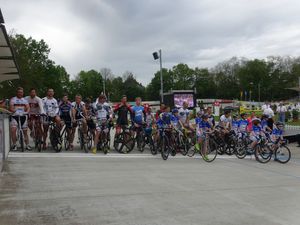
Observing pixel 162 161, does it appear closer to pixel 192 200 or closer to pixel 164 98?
pixel 192 200

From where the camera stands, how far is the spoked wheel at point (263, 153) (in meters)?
12.5

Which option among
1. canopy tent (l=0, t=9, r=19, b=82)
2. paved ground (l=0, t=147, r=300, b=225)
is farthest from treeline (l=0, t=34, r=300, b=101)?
paved ground (l=0, t=147, r=300, b=225)

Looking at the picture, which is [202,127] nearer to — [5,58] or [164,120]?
[164,120]

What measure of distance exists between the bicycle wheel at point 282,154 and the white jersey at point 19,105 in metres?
7.84

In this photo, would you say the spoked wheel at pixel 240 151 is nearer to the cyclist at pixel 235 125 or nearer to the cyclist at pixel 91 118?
the cyclist at pixel 235 125

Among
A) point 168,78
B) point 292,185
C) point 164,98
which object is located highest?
point 168,78

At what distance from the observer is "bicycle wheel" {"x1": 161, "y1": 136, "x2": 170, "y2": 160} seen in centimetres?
1159

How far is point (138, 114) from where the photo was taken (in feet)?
43.3

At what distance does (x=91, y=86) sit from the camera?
122562 millimetres

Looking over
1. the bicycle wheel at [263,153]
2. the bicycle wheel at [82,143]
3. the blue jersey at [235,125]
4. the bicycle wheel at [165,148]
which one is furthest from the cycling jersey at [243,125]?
the bicycle wheel at [82,143]

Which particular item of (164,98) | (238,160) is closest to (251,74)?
(164,98)

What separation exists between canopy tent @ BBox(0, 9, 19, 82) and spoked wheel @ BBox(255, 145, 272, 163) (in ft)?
26.1

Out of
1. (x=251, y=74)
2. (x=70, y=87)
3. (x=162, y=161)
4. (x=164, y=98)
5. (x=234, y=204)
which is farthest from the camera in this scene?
(x=251, y=74)

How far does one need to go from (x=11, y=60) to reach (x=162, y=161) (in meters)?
5.77
